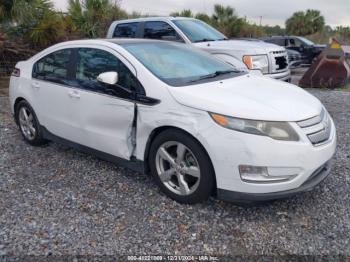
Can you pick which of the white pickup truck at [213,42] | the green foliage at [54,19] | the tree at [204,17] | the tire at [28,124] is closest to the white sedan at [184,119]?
the tire at [28,124]

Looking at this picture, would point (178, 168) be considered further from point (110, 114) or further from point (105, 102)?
point (105, 102)

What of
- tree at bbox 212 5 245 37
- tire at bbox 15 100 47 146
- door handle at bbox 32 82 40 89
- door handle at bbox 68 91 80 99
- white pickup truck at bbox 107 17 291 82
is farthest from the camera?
tree at bbox 212 5 245 37

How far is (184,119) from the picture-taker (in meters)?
3.21

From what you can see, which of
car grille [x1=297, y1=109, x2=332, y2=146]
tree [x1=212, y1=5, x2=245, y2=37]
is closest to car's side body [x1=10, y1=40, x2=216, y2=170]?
car grille [x1=297, y1=109, x2=332, y2=146]

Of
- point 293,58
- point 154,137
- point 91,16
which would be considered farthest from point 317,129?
point 293,58

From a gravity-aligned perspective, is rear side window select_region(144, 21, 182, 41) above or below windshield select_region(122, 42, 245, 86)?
above

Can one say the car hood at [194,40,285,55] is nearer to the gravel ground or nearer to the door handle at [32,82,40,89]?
the gravel ground

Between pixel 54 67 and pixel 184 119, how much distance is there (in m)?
2.22

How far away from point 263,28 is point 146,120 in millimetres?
26565

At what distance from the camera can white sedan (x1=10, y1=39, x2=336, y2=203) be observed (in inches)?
118

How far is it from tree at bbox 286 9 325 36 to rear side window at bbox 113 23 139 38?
92.4 ft

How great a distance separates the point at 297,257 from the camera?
274 centimetres

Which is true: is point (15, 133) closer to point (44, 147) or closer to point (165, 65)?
point (44, 147)

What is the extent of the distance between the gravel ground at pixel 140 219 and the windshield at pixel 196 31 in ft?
14.9
